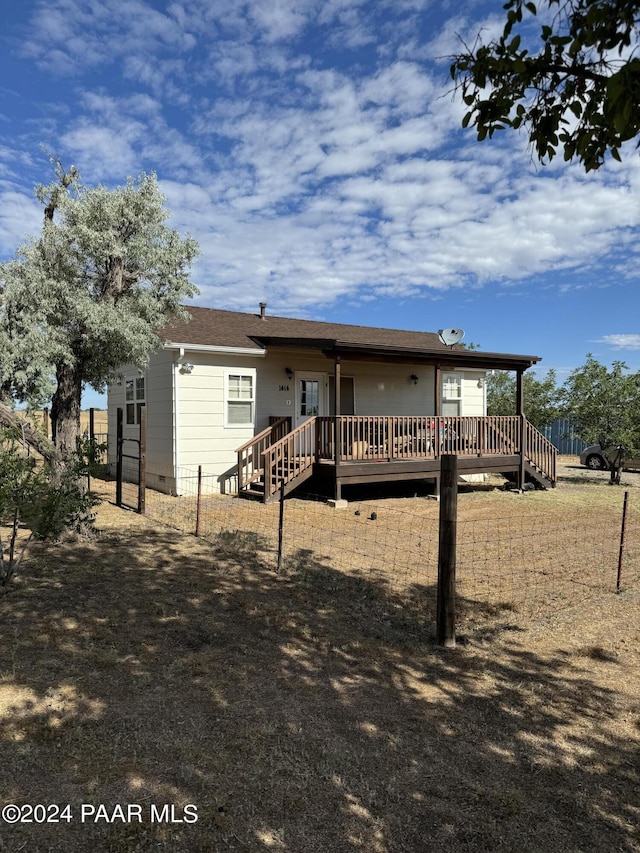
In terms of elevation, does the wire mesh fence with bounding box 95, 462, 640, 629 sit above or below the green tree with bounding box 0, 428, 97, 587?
below

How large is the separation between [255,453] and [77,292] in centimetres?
586

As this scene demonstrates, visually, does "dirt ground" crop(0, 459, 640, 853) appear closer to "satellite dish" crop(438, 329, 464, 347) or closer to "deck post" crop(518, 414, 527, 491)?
"deck post" crop(518, 414, 527, 491)

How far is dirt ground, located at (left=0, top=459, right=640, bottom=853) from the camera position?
2.38 m

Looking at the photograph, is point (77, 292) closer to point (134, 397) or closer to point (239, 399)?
point (239, 399)

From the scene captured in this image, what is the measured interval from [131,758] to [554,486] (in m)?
14.7

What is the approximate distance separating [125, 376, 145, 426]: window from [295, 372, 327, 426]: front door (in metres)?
4.11

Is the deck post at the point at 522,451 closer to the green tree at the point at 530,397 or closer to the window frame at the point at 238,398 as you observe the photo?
the green tree at the point at 530,397

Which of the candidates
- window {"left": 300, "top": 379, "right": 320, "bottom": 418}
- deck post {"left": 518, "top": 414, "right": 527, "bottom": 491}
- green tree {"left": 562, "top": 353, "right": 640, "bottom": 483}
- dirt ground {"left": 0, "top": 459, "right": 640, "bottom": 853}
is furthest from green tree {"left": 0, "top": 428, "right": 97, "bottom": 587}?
green tree {"left": 562, "top": 353, "right": 640, "bottom": 483}

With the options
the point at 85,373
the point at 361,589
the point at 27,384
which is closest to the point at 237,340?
the point at 85,373

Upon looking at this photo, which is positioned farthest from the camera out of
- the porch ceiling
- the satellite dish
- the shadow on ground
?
the satellite dish

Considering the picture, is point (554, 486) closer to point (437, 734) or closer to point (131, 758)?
point (437, 734)

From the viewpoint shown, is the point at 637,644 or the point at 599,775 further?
the point at 637,644

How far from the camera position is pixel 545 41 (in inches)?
99.8

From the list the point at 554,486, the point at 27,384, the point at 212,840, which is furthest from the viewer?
the point at 554,486
